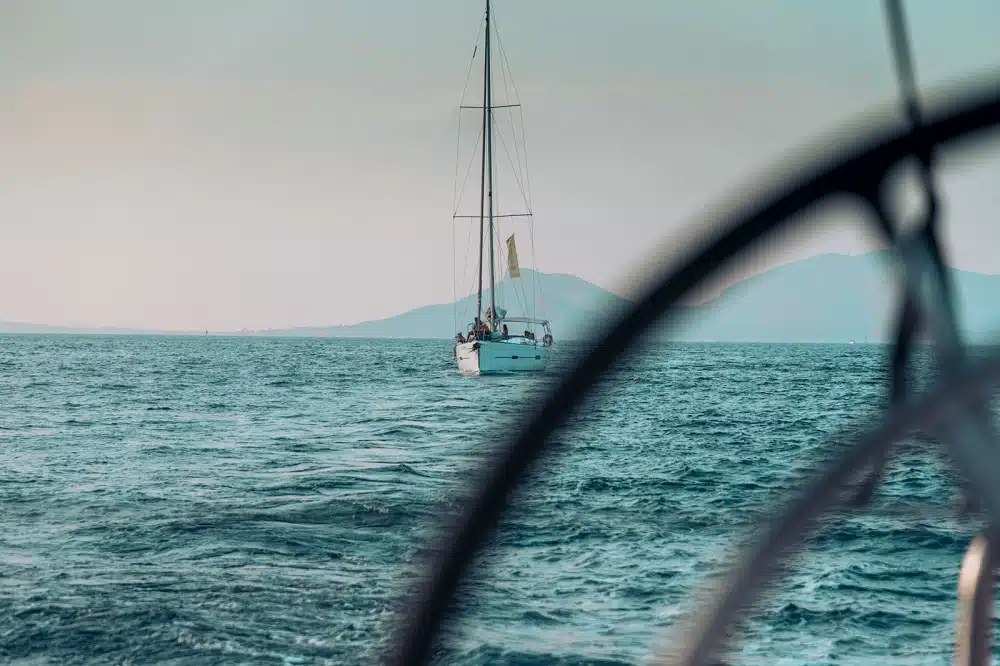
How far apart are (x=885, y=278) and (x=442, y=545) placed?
0.46m

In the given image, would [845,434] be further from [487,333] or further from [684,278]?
[487,333]

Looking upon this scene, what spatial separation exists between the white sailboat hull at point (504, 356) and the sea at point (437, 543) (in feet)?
68.8

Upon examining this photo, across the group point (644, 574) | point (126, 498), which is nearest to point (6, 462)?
point (126, 498)

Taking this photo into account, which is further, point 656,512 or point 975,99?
point 656,512

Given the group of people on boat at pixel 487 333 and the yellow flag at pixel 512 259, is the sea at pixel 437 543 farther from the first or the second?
the yellow flag at pixel 512 259

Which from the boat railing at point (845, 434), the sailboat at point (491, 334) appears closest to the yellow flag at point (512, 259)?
the sailboat at point (491, 334)

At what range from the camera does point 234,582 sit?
1023 cm

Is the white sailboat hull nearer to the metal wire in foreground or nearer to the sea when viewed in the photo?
the sea

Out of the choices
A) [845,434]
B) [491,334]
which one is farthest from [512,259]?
[845,434]

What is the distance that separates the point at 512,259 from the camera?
5288 cm

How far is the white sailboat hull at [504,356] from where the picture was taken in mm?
46500

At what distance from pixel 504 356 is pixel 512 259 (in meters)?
7.40

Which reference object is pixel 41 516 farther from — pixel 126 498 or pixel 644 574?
pixel 644 574

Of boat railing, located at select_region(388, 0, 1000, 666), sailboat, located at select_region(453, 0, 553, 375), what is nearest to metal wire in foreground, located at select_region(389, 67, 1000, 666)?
boat railing, located at select_region(388, 0, 1000, 666)
